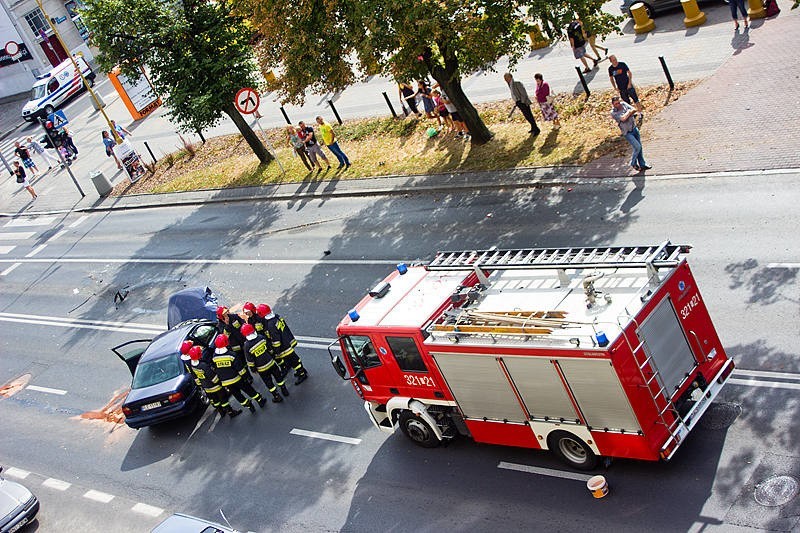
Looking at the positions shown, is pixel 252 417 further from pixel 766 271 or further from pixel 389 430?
pixel 766 271

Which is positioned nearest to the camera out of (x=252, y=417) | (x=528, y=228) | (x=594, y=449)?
(x=594, y=449)

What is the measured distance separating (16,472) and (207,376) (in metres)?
5.11

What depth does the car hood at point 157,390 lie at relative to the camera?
16.1 meters

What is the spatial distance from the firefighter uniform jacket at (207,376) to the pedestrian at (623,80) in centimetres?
1205

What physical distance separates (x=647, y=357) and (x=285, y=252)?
13768mm

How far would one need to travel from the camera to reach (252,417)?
15.9 metres

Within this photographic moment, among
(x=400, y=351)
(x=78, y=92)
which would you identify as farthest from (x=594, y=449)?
(x=78, y=92)

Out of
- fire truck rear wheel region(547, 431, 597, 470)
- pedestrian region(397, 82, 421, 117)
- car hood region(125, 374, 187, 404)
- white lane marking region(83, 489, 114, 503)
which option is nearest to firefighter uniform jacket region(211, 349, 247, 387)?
car hood region(125, 374, 187, 404)

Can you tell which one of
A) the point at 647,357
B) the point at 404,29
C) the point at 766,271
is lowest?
the point at 766,271

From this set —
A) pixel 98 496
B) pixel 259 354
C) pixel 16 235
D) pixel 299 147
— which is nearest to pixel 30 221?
pixel 16 235

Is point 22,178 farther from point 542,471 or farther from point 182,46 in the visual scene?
point 542,471

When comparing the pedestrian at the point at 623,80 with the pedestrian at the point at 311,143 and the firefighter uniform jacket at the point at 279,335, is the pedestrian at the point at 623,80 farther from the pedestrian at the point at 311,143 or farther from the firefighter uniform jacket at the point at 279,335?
the firefighter uniform jacket at the point at 279,335

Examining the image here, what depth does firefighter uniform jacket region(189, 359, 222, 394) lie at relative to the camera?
15.5 metres

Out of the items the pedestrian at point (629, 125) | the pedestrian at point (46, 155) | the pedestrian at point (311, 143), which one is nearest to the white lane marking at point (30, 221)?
the pedestrian at point (46, 155)
